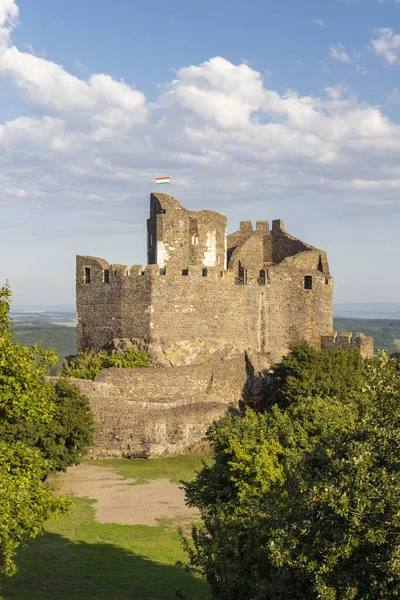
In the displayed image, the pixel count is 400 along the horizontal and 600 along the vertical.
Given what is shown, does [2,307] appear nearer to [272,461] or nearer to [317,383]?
[272,461]

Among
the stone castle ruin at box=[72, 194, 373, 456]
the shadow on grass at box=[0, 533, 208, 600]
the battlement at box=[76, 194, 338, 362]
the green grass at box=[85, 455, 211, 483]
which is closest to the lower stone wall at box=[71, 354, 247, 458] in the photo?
the stone castle ruin at box=[72, 194, 373, 456]

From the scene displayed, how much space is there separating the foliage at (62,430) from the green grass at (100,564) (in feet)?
11.6

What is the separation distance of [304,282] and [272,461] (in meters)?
27.1

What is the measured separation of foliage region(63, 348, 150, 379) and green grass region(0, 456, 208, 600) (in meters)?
10.9

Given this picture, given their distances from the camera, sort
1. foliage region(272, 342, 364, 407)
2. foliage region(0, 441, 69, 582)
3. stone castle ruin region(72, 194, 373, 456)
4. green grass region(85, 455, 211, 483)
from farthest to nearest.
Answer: foliage region(272, 342, 364, 407) → stone castle ruin region(72, 194, 373, 456) → green grass region(85, 455, 211, 483) → foliage region(0, 441, 69, 582)

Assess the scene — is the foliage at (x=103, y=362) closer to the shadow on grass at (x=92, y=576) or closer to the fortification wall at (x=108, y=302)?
the fortification wall at (x=108, y=302)

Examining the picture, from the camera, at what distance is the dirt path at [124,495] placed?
29016 mm

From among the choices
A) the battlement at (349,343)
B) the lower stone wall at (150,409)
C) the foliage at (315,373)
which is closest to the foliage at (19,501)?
the lower stone wall at (150,409)

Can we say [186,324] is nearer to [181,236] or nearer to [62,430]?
[181,236]

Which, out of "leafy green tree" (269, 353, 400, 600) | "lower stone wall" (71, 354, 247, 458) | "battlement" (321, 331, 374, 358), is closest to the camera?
"leafy green tree" (269, 353, 400, 600)

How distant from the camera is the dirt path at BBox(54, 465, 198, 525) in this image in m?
29.0

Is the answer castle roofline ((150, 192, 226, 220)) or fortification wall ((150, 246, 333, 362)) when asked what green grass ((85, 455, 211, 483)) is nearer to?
fortification wall ((150, 246, 333, 362))

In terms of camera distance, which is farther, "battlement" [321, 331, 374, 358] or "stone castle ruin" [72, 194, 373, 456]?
"battlement" [321, 331, 374, 358]

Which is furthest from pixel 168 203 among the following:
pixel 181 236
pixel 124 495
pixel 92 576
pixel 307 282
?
pixel 92 576
